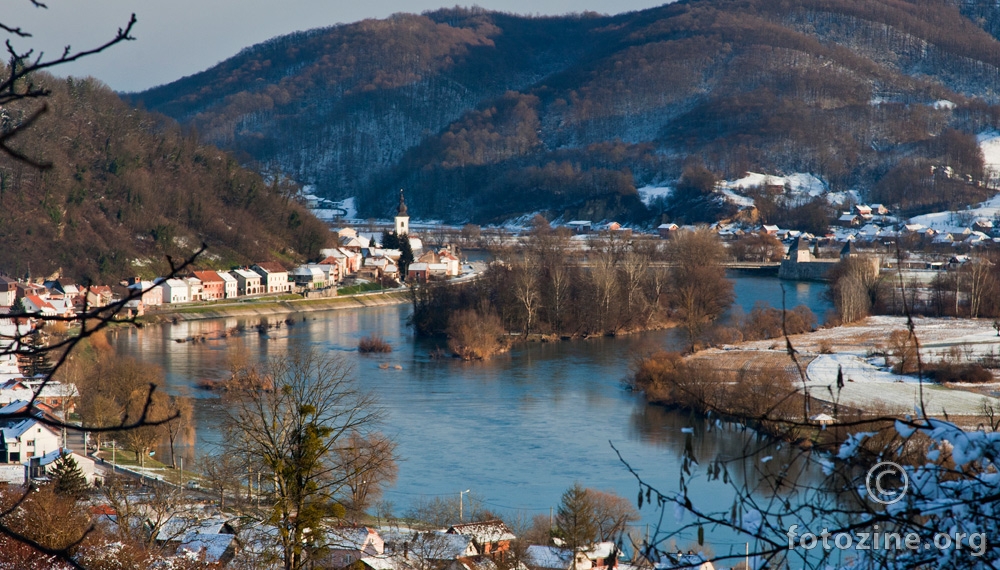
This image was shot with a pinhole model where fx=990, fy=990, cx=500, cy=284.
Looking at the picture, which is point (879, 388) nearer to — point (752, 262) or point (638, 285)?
point (638, 285)

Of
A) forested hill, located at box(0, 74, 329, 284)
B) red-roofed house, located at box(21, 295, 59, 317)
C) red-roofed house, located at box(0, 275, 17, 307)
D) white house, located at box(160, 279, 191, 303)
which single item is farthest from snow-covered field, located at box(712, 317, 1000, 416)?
forested hill, located at box(0, 74, 329, 284)

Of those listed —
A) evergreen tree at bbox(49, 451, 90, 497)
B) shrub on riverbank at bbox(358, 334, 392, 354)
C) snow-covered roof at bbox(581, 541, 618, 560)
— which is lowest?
snow-covered roof at bbox(581, 541, 618, 560)

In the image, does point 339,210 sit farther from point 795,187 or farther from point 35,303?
point 35,303

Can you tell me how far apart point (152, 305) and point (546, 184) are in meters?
30.6

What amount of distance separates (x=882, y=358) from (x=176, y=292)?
11.4 m

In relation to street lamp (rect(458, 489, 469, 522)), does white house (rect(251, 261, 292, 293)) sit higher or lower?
higher

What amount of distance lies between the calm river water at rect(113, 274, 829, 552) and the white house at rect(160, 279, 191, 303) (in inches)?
98.5

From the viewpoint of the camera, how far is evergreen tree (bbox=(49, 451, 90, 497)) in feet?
18.5

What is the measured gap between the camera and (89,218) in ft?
64.8

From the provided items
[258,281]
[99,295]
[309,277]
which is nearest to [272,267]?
[258,281]

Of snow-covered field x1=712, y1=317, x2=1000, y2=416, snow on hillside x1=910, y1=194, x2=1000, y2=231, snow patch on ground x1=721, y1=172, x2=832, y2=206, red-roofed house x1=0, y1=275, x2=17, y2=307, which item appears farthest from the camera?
snow patch on ground x1=721, y1=172, x2=832, y2=206

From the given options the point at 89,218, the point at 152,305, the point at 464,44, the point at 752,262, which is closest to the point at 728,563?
the point at 152,305

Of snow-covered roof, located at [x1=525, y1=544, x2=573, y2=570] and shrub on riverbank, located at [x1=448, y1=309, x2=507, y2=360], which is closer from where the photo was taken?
snow-covered roof, located at [x1=525, y1=544, x2=573, y2=570]

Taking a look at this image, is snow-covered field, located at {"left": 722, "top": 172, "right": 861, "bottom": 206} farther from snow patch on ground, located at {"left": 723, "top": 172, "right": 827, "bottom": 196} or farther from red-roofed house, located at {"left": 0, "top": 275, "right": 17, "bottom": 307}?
red-roofed house, located at {"left": 0, "top": 275, "right": 17, "bottom": 307}
